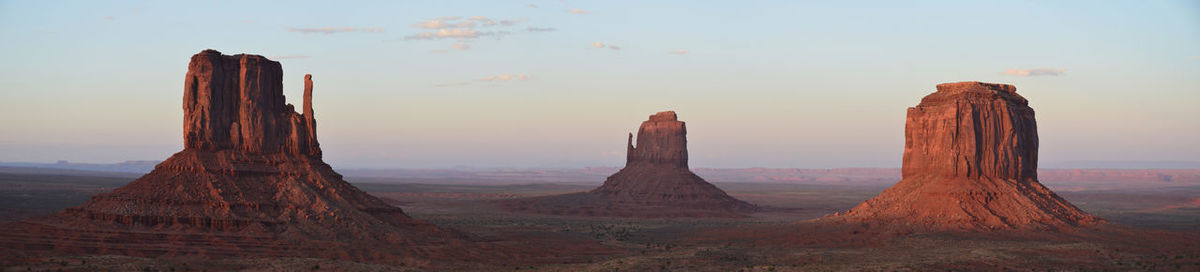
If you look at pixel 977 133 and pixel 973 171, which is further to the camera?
pixel 973 171

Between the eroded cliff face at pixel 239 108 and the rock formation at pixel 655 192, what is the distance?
4879 centimetres

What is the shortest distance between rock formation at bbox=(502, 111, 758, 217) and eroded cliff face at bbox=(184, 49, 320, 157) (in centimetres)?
4879

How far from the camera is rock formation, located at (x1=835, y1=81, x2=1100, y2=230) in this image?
60.6 meters

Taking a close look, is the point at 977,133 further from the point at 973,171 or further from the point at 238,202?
the point at 238,202

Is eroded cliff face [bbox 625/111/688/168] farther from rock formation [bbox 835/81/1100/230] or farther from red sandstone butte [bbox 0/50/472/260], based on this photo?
red sandstone butte [bbox 0/50/472/260]

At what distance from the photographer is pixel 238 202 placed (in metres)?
46.5

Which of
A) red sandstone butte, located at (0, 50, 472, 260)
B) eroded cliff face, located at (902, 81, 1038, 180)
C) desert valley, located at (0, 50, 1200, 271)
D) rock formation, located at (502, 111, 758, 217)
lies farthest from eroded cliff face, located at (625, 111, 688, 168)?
red sandstone butte, located at (0, 50, 472, 260)

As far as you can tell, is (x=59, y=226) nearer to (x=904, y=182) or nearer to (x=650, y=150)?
(x=904, y=182)

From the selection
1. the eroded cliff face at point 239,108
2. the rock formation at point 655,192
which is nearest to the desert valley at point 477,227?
the eroded cliff face at point 239,108

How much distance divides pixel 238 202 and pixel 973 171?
42600mm

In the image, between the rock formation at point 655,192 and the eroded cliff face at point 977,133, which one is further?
the rock formation at point 655,192

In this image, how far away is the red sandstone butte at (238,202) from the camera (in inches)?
1718

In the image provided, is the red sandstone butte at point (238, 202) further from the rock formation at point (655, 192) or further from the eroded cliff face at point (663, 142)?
the eroded cliff face at point (663, 142)

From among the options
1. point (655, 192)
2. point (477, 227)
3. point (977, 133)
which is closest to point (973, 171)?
point (977, 133)
